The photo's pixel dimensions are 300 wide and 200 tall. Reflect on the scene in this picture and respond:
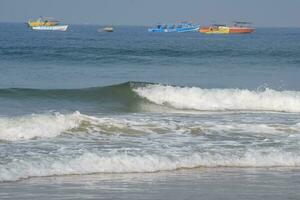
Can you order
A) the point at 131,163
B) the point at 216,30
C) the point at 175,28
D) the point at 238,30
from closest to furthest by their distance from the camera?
the point at 131,163 < the point at 216,30 < the point at 238,30 < the point at 175,28

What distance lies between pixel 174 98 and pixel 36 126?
9279 mm

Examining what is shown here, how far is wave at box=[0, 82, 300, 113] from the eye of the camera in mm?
22266

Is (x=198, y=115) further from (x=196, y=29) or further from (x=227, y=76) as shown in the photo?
(x=196, y=29)

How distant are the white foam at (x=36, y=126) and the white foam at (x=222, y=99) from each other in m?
7.47

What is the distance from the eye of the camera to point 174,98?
76.6ft

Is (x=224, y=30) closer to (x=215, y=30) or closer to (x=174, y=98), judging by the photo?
(x=215, y=30)

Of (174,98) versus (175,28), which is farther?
(175,28)

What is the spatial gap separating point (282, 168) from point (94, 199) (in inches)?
166

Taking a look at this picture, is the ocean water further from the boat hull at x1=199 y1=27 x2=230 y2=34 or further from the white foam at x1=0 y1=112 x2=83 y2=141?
the boat hull at x1=199 y1=27 x2=230 y2=34

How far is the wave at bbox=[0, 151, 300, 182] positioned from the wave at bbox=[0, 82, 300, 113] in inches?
350

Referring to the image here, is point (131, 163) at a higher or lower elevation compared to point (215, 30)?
lower

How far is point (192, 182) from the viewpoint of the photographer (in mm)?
10586

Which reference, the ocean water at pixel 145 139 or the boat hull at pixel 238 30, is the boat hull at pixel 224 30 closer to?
the boat hull at pixel 238 30

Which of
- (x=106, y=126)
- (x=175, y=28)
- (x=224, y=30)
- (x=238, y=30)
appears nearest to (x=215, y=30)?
(x=224, y=30)
